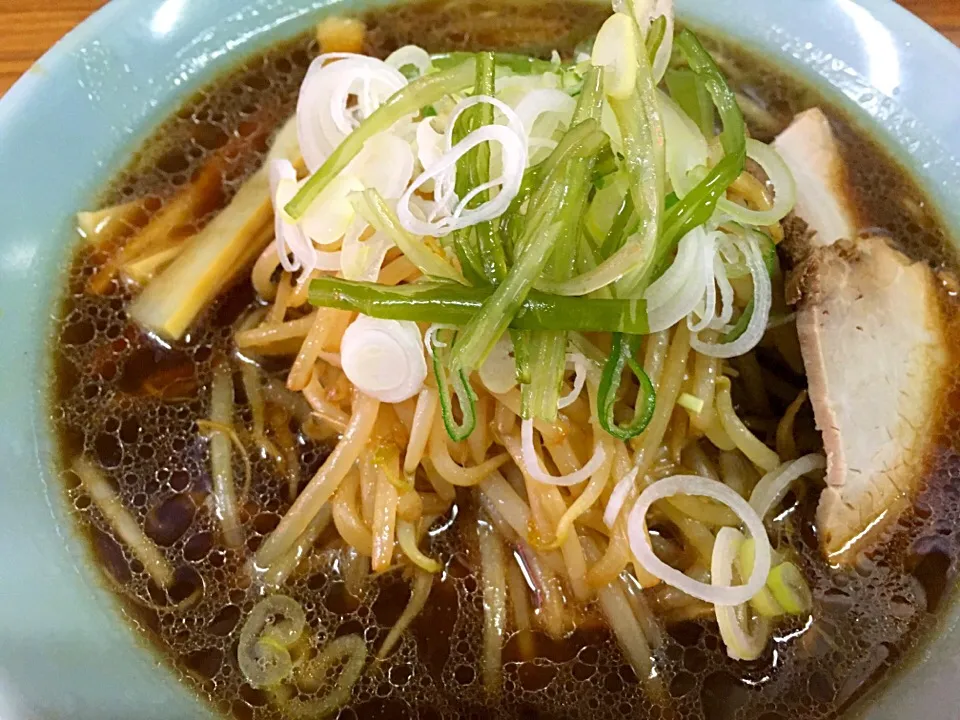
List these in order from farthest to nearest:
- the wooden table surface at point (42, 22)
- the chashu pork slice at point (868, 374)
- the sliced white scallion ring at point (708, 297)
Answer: the wooden table surface at point (42, 22) < the chashu pork slice at point (868, 374) < the sliced white scallion ring at point (708, 297)

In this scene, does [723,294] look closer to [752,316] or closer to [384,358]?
[752,316]

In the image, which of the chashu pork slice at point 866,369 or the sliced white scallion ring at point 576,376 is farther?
the chashu pork slice at point 866,369

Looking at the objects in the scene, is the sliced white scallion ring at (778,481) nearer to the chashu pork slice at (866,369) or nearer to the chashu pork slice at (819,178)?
the chashu pork slice at (866,369)

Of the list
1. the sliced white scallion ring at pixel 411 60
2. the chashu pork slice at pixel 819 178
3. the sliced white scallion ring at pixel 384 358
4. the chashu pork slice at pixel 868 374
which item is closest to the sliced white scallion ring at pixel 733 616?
the chashu pork slice at pixel 868 374

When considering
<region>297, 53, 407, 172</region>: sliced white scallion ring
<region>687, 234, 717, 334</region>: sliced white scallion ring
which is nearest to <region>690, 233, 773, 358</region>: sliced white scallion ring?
<region>687, 234, 717, 334</region>: sliced white scallion ring

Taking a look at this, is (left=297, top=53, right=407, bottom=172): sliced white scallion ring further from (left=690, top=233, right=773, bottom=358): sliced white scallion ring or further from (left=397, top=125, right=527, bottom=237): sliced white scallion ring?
(left=690, top=233, right=773, bottom=358): sliced white scallion ring

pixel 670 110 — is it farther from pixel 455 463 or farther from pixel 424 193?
pixel 455 463

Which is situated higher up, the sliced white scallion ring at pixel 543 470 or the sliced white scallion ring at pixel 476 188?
the sliced white scallion ring at pixel 476 188
